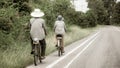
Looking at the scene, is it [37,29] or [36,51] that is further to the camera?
[37,29]

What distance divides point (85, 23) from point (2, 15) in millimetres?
52390

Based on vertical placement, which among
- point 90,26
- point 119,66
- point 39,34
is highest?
point 39,34

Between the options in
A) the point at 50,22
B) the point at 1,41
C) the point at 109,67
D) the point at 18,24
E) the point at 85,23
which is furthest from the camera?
the point at 85,23

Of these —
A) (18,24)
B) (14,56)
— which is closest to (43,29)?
(14,56)

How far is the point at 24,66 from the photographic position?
1345 cm

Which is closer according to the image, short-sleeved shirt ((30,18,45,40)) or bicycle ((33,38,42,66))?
bicycle ((33,38,42,66))

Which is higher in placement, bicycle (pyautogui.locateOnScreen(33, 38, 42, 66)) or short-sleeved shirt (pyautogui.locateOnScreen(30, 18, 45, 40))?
short-sleeved shirt (pyautogui.locateOnScreen(30, 18, 45, 40))

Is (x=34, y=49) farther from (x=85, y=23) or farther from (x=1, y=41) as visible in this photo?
(x=85, y=23)

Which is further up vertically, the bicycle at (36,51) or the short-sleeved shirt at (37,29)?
the short-sleeved shirt at (37,29)

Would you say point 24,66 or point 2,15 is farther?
point 2,15

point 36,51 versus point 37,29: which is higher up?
point 37,29

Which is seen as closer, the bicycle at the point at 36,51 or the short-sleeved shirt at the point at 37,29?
the bicycle at the point at 36,51

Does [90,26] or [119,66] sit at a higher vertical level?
[119,66]

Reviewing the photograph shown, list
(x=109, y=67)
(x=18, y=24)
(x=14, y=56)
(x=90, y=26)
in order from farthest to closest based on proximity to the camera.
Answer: (x=90, y=26)
(x=18, y=24)
(x=14, y=56)
(x=109, y=67)
